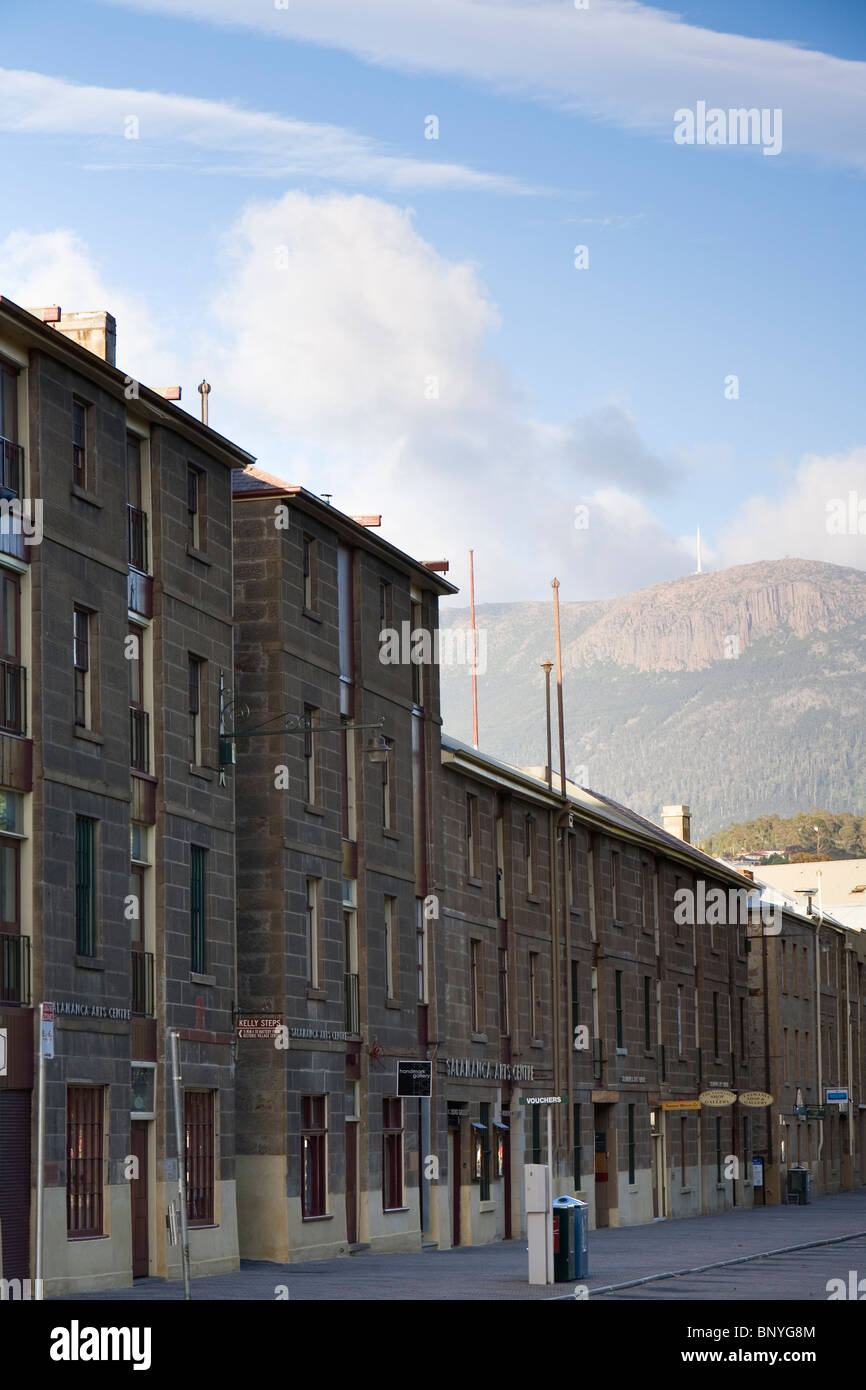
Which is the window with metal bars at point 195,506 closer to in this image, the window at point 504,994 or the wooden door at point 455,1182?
the wooden door at point 455,1182

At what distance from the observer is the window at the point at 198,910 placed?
34375mm

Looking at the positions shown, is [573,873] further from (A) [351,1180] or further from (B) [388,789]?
(A) [351,1180]

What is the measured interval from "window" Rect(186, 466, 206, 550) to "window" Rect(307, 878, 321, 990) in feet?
22.8

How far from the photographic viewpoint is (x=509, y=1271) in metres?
34.2

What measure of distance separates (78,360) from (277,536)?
807cm

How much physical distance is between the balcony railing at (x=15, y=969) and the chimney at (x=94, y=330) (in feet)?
34.9

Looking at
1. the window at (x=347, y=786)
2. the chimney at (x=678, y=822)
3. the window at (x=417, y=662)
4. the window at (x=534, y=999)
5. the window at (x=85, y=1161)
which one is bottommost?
the window at (x=85, y=1161)

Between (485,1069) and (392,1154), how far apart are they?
19.6ft

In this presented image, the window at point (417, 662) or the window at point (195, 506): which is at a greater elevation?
the window at point (195, 506)

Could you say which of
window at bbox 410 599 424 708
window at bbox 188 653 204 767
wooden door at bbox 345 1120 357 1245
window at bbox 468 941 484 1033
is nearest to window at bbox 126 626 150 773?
window at bbox 188 653 204 767

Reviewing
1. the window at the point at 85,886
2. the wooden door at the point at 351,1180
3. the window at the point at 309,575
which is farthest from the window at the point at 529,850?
the window at the point at 85,886
